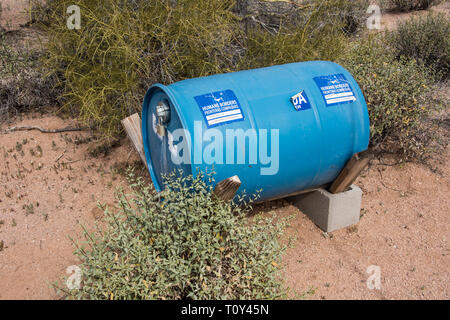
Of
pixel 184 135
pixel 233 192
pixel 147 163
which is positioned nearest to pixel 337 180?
pixel 233 192

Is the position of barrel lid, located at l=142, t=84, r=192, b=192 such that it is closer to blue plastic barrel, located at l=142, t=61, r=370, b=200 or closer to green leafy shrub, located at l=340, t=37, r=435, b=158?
blue plastic barrel, located at l=142, t=61, r=370, b=200

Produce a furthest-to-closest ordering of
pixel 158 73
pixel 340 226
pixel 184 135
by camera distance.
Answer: pixel 158 73
pixel 340 226
pixel 184 135

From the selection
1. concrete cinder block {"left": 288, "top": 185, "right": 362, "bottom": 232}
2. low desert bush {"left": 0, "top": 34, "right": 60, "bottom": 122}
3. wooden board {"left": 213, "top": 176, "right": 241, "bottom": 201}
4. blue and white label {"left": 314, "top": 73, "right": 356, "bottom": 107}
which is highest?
blue and white label {"left": 314, "top": 73, "right": 356, "bottom": 107}

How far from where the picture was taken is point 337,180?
3.21 m

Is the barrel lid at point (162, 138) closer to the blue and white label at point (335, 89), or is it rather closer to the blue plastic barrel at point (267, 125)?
the blue plastic barrel at point (267, 125)

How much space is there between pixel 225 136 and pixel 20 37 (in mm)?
4700

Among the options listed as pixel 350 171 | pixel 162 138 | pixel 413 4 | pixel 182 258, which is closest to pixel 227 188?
pixel 182 258

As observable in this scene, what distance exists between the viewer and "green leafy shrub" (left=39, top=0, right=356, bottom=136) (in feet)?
13.5

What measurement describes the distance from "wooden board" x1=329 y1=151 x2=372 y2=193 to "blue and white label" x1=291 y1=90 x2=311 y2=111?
51cm

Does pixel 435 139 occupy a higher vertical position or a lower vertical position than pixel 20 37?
lower

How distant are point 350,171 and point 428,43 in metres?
3.42

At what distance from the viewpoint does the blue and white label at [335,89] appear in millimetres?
2980

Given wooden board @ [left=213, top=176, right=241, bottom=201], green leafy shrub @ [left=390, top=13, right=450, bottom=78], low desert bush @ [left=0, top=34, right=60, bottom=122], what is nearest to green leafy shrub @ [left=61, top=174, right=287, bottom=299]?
wooden board @ [left=213, top=176, right=241, bottom=201]
